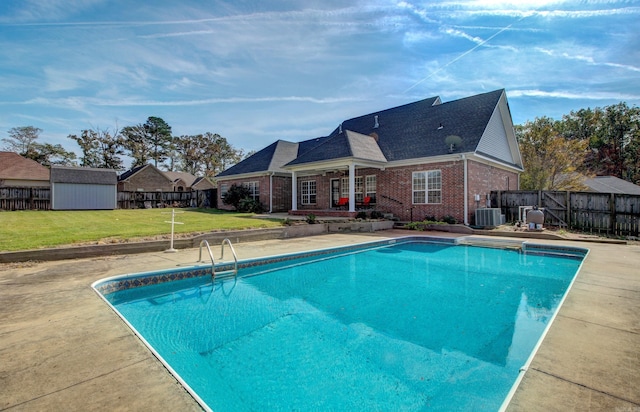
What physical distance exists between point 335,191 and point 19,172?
104ft

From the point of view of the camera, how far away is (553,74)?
16.9m

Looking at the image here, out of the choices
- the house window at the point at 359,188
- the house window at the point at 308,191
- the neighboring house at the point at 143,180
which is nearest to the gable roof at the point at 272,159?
the house window at the point at 308,191

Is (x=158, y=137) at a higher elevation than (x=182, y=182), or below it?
higher

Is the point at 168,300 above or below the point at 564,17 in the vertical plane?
below

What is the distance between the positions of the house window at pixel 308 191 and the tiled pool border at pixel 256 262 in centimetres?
1003

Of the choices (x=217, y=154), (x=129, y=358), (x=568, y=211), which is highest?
(x=217, y=154)

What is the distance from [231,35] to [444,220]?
474 inches

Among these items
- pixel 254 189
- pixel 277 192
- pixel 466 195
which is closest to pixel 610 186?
pixel 466 195

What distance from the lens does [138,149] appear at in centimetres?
4794

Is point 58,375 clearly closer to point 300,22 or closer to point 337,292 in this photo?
point 337,292

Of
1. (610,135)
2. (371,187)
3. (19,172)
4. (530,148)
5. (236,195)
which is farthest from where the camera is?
(610,135)

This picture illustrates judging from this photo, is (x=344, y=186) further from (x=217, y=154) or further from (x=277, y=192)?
(x=217, y=154)

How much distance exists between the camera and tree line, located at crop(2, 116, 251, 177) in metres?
42.8

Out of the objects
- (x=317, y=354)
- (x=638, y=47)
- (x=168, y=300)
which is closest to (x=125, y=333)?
(x=317, y=354)
